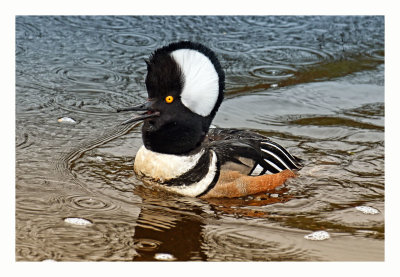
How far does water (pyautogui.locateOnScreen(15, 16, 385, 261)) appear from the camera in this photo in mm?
5496

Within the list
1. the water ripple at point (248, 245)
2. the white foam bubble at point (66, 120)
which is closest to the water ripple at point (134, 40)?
the white foam bubble at point (66, 120)

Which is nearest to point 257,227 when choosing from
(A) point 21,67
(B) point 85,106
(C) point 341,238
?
(C) point 341,238

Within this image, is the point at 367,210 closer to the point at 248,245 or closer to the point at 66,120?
the point at 248,245

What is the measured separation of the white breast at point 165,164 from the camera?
6352 mm

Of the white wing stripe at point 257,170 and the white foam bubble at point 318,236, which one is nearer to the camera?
the white foam bubble at point 318,236

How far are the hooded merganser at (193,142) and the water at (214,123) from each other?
0.17 meters

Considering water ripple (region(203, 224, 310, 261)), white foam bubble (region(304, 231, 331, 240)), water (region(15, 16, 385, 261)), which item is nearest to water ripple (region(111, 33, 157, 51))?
water (region(15, 16, 385, 261))

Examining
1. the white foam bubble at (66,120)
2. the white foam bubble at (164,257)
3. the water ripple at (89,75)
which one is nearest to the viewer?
the white foam bubble at (164,257)

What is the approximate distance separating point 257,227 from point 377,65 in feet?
18.8

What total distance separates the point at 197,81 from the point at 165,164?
3.08 ft

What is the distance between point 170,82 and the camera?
237 inches

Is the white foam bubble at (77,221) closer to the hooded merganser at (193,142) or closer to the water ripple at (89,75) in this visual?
the hooded merganser at (193,142)

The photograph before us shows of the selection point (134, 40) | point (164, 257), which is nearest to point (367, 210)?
point (164, 257)

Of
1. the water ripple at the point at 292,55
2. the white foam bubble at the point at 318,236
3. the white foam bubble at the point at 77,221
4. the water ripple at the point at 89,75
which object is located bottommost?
the white foam bubble at the point at 318,236
